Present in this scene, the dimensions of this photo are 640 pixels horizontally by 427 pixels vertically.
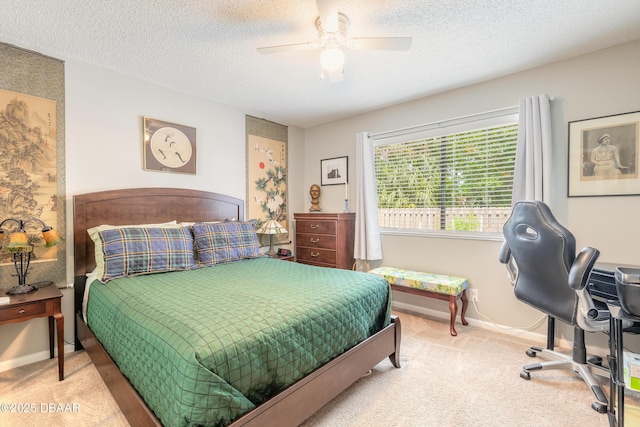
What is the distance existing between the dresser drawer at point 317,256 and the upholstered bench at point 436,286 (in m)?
0.69

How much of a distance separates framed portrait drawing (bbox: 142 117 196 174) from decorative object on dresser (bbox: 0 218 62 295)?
98 cm

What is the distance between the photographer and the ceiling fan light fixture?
6.03 ft

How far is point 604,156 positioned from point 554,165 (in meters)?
0.31

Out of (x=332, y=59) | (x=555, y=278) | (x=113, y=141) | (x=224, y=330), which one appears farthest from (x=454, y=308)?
(x=113, y=141)

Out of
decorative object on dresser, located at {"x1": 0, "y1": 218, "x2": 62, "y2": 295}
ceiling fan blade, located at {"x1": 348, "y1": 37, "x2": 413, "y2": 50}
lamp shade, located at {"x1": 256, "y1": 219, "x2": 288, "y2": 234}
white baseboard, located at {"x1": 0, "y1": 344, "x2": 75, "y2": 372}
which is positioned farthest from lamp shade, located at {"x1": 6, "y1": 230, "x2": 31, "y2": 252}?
ceiling fan blade, located at {"x1": 348, "y1": 37, "x2": 413, "y2": 50}

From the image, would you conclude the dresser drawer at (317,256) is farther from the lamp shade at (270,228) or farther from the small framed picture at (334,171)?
A: the small framed picture at (334,171)

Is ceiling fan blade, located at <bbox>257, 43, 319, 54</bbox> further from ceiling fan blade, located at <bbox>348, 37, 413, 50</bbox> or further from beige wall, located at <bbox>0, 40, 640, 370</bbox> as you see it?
beige wall, located at <bbox>0, 40, 640, 370</bbox>

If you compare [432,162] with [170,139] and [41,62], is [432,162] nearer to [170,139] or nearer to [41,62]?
[170,139]

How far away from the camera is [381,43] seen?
1833 mm

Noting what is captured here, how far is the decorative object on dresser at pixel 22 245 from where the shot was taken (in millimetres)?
1969

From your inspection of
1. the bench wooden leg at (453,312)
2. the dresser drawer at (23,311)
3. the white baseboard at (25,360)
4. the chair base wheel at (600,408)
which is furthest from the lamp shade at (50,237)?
the chair base wheel at (600,408)

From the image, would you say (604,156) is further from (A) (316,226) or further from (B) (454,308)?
(A) (316,226)

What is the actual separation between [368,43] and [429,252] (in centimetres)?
230

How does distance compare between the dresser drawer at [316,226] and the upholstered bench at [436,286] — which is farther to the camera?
the dresser drawer at [316,226]
